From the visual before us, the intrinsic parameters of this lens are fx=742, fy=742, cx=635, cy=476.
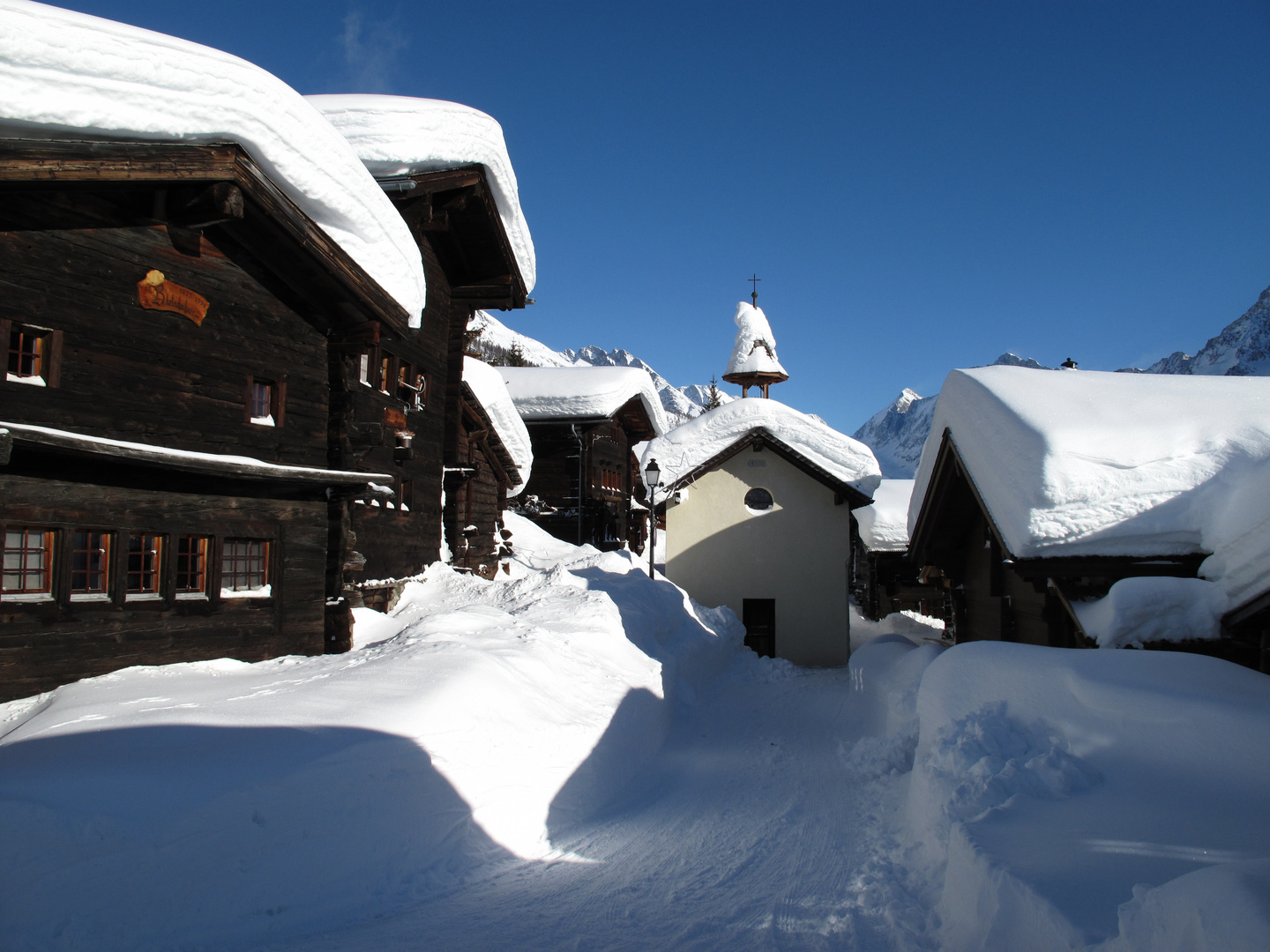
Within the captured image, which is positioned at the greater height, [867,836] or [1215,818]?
[1215,818]

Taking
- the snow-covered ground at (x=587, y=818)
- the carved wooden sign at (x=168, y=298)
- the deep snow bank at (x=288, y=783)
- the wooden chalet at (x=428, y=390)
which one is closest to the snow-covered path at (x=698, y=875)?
the snow-covered ground at (x=587, y=818)

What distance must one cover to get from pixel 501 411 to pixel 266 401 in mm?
9664

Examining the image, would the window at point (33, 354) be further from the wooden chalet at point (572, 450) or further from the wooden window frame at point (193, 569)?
the wooden chalet at point (572, 450)

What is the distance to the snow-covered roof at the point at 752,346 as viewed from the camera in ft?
94.8

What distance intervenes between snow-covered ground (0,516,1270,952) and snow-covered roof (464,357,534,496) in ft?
34.2

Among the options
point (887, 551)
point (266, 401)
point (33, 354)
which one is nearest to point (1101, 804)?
point (33, 354)

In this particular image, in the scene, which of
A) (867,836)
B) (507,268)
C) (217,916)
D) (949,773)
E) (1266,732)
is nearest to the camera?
(1266,732)

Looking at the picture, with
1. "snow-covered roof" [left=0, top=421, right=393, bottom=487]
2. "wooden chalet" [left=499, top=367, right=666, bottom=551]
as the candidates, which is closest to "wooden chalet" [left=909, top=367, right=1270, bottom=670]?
"snow-covered roof" [left=0, top=421, right=393, bottom=487]

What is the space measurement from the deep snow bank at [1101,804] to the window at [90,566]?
304 inches

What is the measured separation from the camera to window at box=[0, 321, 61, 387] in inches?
269

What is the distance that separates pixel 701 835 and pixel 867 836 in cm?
142

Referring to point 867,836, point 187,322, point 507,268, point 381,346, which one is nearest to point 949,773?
point 867,836

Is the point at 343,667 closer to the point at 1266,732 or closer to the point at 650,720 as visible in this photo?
the point at 650,720

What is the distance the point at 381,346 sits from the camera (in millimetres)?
13133
